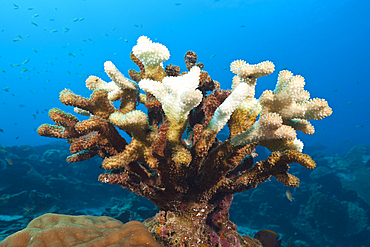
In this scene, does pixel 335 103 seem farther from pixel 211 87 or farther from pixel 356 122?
pixel 211 87

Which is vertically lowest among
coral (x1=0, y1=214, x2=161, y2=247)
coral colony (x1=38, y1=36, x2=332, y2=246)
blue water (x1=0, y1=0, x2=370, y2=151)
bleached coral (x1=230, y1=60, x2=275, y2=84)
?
coral (x1=0, y1=214, x2=161, y2=247)

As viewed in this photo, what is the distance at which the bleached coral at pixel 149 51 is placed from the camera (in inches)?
54.2

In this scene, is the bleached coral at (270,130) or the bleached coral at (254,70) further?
the bleached coral at (254,70)

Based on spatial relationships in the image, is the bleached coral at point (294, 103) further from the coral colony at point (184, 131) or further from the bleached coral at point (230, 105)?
the bleached coral at point (230, 105)

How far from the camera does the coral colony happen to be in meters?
1.30

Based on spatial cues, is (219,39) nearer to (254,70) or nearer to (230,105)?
(254,70)

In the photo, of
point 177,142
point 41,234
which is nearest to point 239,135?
point 177,142

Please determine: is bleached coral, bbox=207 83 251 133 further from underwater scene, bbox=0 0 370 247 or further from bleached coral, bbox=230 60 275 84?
bleached coral, bbox=230 60 275 84

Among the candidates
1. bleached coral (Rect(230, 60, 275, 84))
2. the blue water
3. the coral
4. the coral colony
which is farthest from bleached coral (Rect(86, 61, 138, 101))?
the blue water

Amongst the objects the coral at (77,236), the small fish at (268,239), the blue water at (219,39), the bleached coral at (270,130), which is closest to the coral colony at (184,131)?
the bleached coral at (270,130)

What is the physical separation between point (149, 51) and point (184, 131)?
0.72 m

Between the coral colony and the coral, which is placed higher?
the coral colony

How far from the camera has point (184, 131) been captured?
1.67 meters

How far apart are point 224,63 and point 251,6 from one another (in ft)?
108
